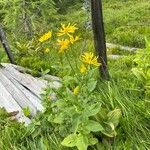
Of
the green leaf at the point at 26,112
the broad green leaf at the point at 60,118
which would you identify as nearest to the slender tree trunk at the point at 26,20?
the green leaf at the point at 26,112

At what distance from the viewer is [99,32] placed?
5.57 m

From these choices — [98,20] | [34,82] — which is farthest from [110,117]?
[34,82]

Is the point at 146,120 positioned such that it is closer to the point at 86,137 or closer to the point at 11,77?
the point at 86,137

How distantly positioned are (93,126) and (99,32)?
143 centimetres

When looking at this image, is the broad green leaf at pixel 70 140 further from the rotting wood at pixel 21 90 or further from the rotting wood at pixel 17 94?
the rotting wood at pixel 17 94

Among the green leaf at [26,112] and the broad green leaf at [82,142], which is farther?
the green leaf at [26,112]

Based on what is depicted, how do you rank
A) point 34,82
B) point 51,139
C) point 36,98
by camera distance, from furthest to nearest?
point 34,82 < point 36,98 < point 51,139

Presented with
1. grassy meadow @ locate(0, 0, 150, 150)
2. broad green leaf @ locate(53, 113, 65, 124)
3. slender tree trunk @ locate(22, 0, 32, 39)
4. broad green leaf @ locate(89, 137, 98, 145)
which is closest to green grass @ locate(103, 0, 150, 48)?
slender tree trunk @ locate(22, 0, 32, 39)

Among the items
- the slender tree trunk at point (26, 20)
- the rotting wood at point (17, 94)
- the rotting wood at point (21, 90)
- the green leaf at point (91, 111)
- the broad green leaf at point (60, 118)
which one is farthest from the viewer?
the slender tree trunk at point (26, 20)

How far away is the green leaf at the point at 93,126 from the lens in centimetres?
450

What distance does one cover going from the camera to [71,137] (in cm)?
461

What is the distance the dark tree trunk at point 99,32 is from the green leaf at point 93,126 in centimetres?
121

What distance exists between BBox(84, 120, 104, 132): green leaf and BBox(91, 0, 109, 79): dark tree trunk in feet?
3.97

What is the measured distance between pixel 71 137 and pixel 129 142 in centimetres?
56
